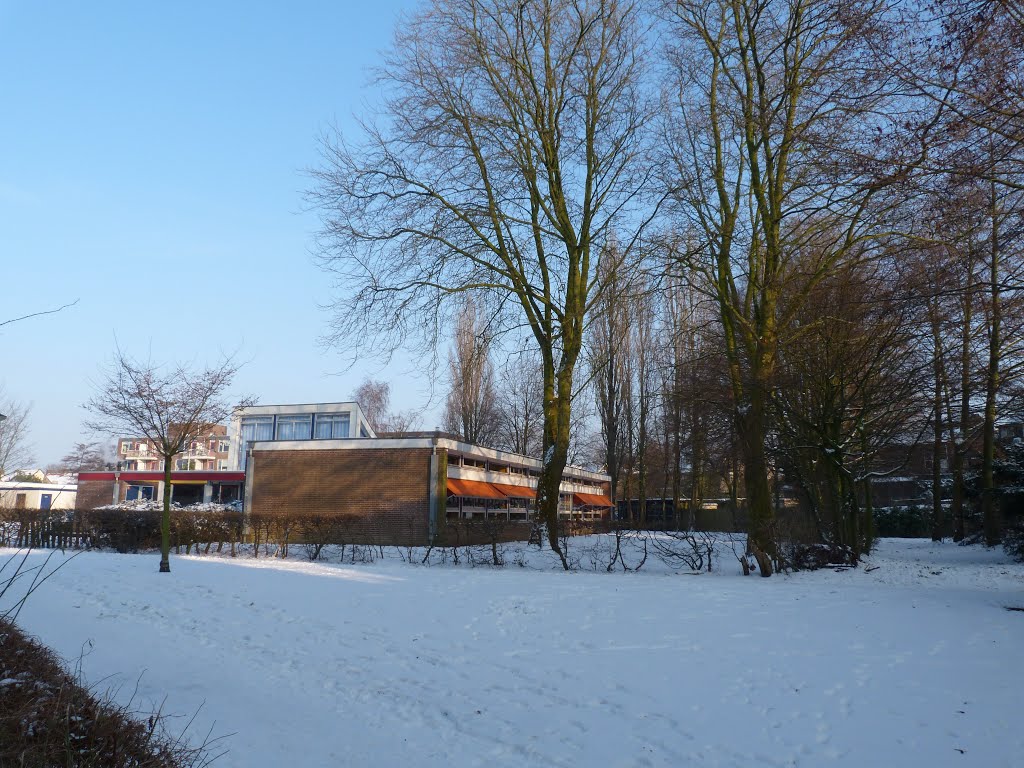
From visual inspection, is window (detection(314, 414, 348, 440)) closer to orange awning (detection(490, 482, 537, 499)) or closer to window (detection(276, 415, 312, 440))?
window (detection(276, 415, 312, 440))

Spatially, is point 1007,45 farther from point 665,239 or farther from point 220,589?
point 220,589

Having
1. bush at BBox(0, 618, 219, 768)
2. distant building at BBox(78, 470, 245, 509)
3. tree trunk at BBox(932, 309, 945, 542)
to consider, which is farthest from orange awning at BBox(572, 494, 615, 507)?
bush at BBox(0, 618, 219, 768)

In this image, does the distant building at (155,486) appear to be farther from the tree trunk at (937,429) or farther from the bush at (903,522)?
the tree trunk at (937,429)

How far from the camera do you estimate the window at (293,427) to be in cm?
4341

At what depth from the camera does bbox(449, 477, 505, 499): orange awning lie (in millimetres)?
29623

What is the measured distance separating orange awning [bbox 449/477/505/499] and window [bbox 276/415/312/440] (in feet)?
44.9

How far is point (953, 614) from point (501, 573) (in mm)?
9327

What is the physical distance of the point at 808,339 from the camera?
61.7 feet

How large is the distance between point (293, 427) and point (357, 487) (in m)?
15.6

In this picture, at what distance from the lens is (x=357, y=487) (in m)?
29.6

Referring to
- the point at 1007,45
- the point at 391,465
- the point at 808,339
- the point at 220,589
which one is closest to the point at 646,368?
the point at 391,465

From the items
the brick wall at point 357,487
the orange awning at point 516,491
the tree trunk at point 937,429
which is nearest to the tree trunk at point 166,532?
Answer: the brick wall at point 357,487

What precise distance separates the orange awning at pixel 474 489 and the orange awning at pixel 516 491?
0.97 metres

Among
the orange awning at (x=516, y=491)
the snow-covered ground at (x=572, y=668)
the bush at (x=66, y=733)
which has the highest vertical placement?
the orange awning at (x=516, y=491)
